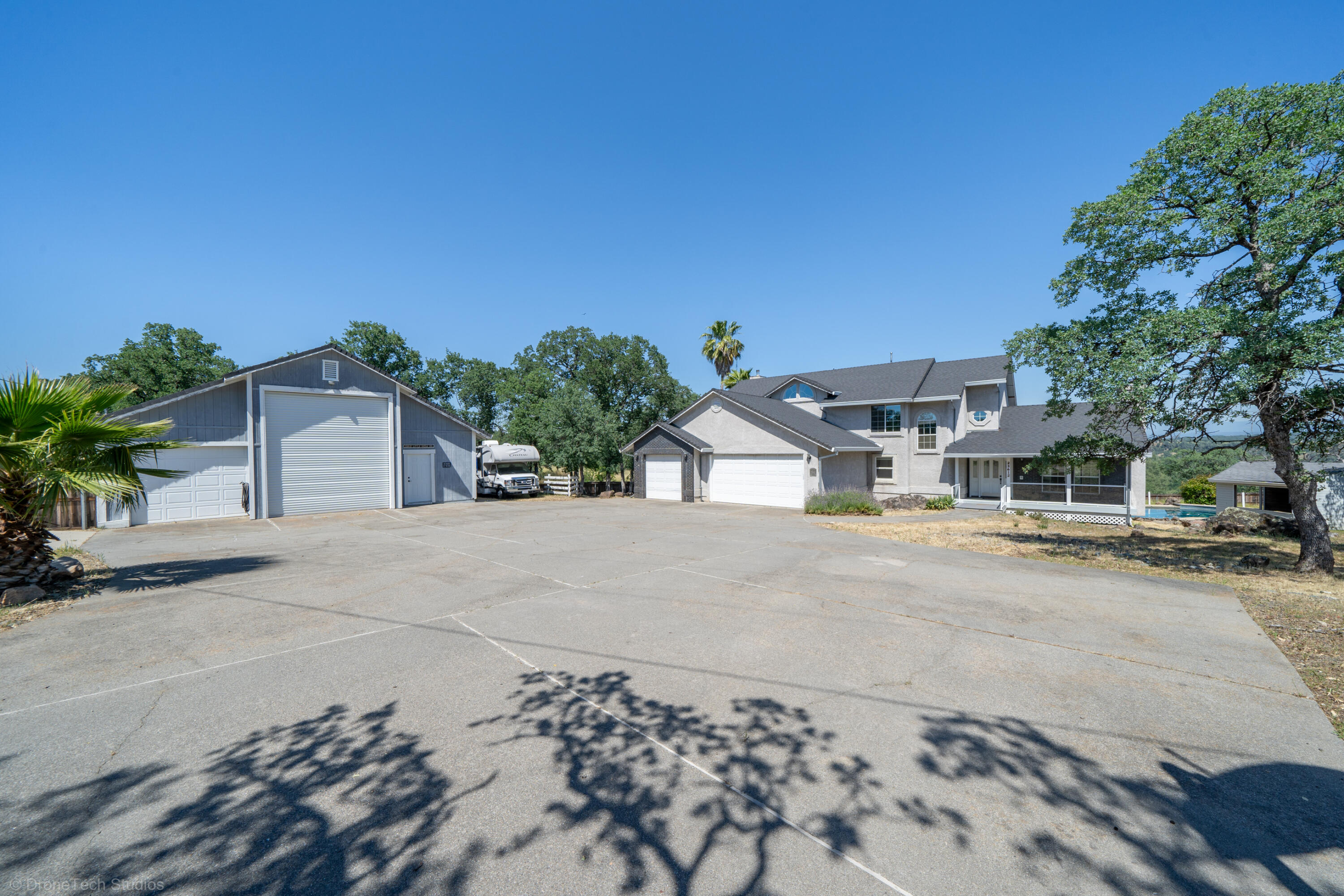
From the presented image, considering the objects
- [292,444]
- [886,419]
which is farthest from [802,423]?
[292,444]

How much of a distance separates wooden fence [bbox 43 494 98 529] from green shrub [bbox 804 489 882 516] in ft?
79.6

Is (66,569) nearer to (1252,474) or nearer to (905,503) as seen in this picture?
(905,503)

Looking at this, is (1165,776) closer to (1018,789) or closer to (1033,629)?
(1018,789)

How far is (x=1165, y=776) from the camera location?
3.68m

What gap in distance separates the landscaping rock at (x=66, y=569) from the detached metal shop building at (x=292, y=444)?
34.8 ft

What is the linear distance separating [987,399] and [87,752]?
Result: 2991 cm

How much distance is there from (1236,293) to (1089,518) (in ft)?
42.5

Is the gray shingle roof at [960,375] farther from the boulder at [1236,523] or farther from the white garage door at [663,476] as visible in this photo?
the white garage door at [663,476]

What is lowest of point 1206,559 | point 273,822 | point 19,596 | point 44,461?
point 1206,559

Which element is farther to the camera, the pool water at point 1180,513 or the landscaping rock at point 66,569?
the pool water at point 1180,513

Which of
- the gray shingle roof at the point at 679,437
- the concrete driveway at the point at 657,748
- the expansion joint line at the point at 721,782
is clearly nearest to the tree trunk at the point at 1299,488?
the concrete driveway at the point at 657,748

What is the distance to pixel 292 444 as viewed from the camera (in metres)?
19.5

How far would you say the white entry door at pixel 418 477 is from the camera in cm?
2284

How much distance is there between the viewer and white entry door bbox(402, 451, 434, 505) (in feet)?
74.9
